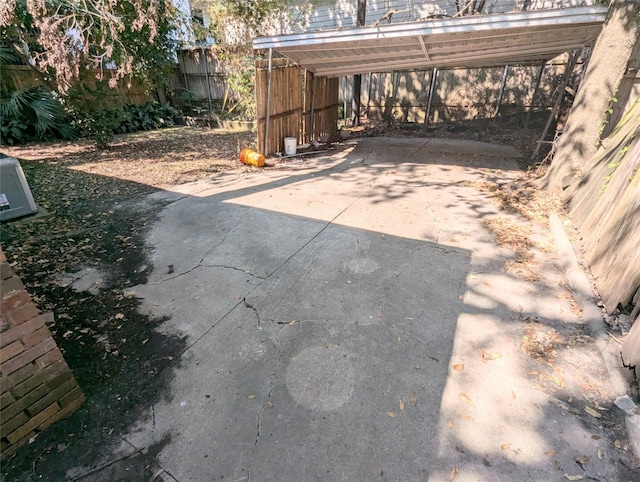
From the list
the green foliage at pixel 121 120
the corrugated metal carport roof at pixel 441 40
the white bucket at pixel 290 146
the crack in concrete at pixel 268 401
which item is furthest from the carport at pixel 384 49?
the crack in concrete at pixel 268 401

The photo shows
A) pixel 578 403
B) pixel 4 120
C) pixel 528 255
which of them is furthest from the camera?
pixel 4 120

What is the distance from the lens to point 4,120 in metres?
8.08

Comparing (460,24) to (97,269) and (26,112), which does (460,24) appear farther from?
(26,112)

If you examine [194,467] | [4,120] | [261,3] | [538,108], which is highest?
[261,3]

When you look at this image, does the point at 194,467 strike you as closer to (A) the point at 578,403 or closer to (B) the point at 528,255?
(A) the point at 578,403

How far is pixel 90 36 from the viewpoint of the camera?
24.9ft

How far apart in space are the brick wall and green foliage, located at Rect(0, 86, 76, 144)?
9262 mm

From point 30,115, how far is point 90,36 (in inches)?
111

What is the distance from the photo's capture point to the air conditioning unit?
13.6 ft

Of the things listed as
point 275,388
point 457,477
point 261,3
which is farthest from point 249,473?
point 261,3

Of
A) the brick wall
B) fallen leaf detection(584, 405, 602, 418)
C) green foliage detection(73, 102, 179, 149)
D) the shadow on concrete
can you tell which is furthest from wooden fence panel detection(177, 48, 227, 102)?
fallen leaf detection(584, 405, 602, 418)

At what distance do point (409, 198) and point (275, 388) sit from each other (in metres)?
4.02

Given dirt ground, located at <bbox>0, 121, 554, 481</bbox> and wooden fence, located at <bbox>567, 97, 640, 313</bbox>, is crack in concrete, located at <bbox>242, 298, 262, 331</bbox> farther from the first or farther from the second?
wooden fence, located at <bbox>567, 97, 640, 313</bbox>

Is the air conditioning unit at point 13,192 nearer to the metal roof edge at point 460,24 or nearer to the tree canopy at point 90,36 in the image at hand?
the tree canopy at point 90,36
